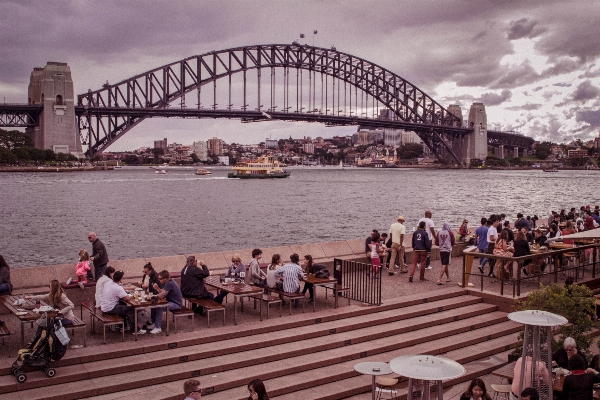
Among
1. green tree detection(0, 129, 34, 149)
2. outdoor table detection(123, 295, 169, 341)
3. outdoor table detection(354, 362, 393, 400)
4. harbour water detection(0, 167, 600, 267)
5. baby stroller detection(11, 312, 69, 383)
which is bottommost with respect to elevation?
harbour water detection(0, 167, 600, 267)

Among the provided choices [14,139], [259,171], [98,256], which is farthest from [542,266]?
[14,139]

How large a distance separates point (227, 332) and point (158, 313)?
99cm

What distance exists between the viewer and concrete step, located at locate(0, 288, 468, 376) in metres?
7.48

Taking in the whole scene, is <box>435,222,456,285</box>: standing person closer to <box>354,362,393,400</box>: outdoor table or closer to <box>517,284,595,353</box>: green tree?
<box>517,284,595,353</box>: green tree

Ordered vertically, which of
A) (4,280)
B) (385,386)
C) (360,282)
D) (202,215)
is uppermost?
(4,280)

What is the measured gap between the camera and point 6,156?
10331 centimetres

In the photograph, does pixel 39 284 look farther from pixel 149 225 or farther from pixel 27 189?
pixel 27 189

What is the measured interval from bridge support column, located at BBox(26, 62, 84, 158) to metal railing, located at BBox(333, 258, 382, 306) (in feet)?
315

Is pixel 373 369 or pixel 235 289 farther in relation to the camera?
pixel 235 289

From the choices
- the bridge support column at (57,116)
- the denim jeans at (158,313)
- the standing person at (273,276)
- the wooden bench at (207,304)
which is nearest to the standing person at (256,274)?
the standing person at (273,276)

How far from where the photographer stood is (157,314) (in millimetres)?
8430

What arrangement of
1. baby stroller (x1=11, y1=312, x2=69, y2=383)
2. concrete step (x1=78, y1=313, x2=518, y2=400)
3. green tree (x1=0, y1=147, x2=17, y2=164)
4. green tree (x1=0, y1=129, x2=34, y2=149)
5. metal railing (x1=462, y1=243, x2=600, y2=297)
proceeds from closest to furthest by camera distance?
baby stroller (x1=11, y1=312, x2=69, y2=383), concrete step (x1=78, y1=313, x2=518, y2=400), metal railing (x1=462, y1=243, x2=600, y2=297), green tree (x1=0, y1=147, x2=17, y2=164), green tree (x1=0, y1=129, x2=34, y2=149)

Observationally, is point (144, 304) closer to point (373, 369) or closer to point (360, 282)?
point (373, 369)

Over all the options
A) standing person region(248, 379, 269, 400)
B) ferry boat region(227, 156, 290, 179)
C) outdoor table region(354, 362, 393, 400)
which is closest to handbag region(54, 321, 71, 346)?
standing person region(248, 379, 269, 400)
